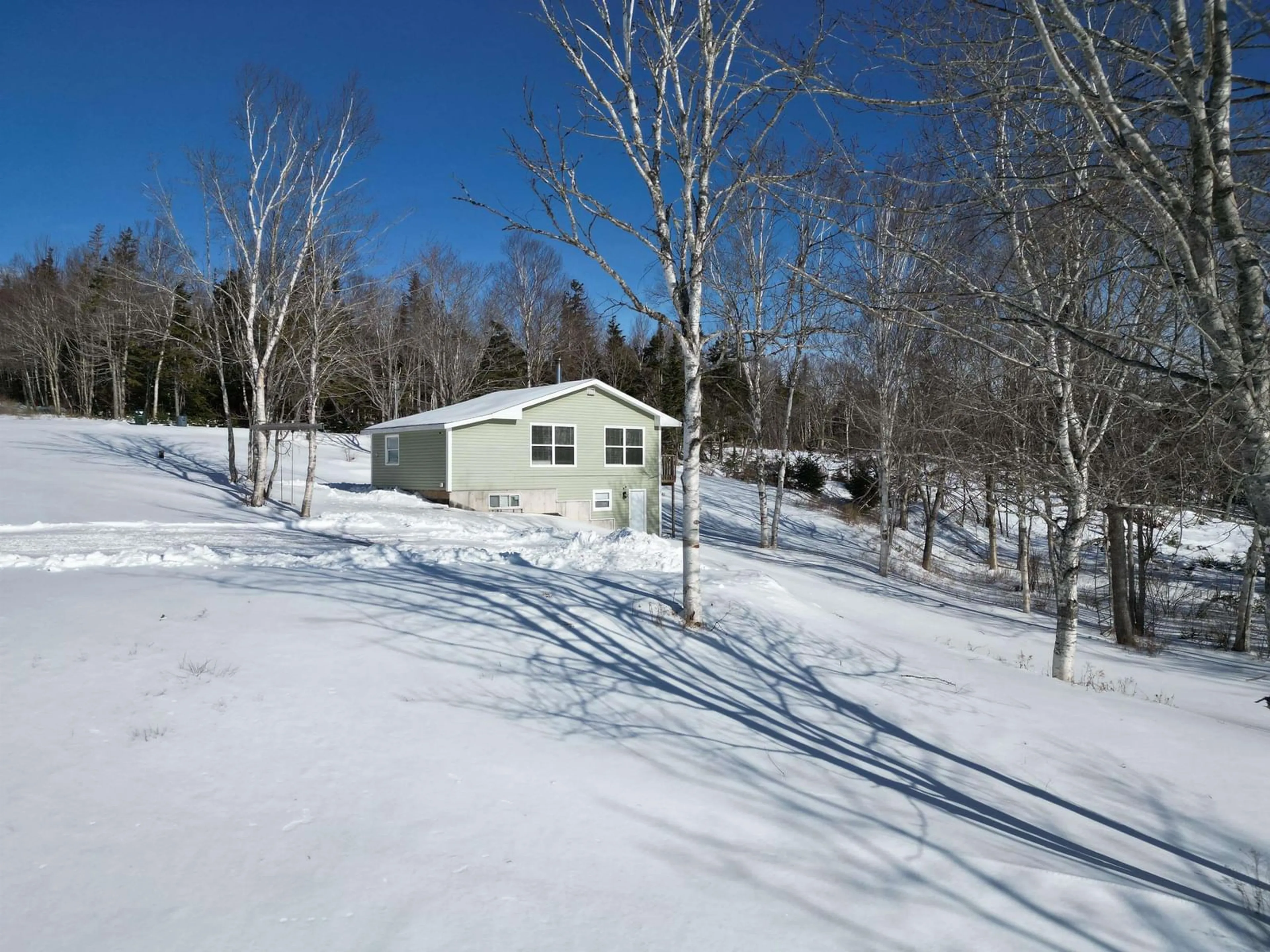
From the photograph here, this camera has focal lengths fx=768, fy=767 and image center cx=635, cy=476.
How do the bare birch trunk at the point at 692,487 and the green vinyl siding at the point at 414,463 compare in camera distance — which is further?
the green vinyl siding at the point at 414,463

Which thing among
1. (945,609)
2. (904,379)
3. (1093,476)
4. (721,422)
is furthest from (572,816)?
(721,422)

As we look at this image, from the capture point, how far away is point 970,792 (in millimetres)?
4824

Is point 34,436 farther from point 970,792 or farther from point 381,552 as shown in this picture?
point 970,792

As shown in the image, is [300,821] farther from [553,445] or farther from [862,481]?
[862,481]

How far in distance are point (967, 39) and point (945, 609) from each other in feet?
42.6

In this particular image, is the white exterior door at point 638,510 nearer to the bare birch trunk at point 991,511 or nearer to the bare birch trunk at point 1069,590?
the bare birch trunk at point 991,511

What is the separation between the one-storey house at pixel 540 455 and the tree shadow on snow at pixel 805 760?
13897 mm

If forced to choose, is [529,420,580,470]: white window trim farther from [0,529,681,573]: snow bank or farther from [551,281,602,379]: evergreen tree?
[551,281,602,379]: evergreen tree

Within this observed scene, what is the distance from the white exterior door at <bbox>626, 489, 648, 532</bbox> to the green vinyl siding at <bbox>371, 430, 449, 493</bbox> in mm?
6483

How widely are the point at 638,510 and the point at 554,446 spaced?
3845 millimetres

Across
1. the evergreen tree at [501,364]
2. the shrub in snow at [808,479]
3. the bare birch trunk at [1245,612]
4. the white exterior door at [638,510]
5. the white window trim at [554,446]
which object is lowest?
the bare birch trunk at [1245,612]

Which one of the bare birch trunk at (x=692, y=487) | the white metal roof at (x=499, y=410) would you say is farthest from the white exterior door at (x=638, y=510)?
the bare birch trunk at (x=692, y=487)

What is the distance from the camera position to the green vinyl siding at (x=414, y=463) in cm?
2305

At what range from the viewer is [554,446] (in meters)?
24.5
